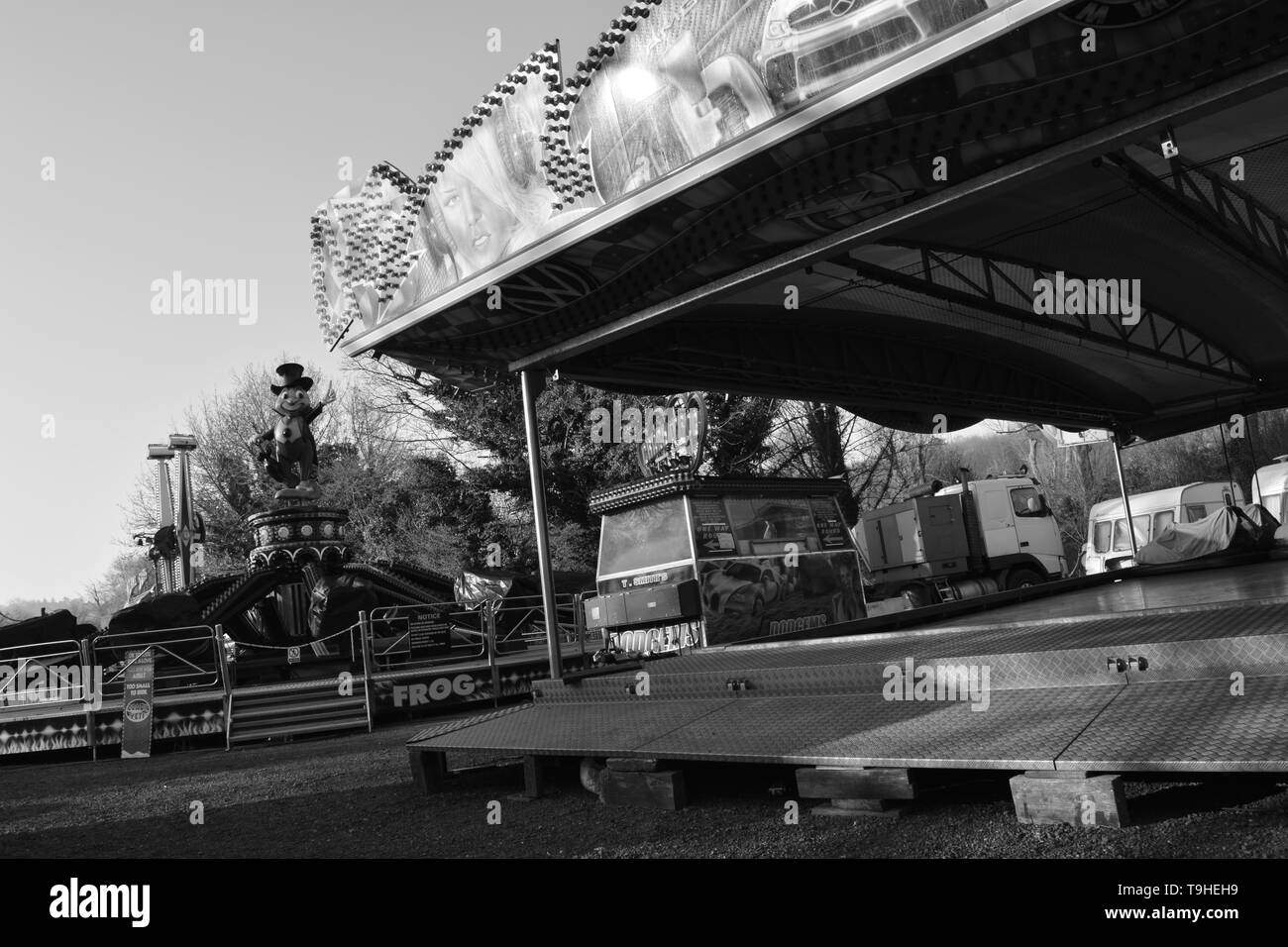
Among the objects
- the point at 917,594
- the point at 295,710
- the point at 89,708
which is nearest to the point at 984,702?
the point at 295,710

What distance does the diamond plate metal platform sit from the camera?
341cm

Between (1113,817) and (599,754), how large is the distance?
9.12ft

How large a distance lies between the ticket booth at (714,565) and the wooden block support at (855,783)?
21.2 ft

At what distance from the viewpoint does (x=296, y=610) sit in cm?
1938

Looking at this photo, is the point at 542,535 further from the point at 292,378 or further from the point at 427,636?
the point at 292,378

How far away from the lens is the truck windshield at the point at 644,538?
11.6 m

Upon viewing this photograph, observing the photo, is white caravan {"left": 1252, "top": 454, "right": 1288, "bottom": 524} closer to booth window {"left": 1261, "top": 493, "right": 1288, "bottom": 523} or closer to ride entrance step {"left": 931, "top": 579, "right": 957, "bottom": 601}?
booth window {"left": 1261, "top": 493, "right": 1288, "bottom": 523}

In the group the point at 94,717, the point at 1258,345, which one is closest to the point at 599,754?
the point at 1258,345

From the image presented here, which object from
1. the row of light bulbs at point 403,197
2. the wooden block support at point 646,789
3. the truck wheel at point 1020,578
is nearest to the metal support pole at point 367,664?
the row of light bulbs at point 403,197

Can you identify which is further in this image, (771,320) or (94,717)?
(94,717)

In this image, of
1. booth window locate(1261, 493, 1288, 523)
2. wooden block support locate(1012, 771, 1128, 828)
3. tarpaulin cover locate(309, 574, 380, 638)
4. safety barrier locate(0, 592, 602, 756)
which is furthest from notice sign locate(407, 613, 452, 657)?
booth window locate(1261, 493, 1288, 523)

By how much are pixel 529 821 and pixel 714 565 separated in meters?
6.32

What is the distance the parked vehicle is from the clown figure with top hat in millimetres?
16736

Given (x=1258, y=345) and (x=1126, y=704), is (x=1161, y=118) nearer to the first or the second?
(x=1126, y=704)
